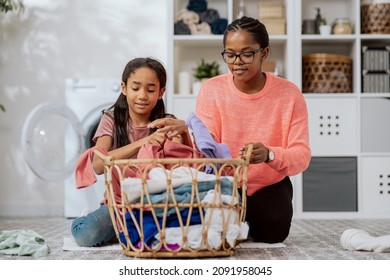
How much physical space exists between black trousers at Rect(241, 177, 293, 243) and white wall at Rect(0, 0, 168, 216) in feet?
6.15

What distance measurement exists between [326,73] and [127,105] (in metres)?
1.75

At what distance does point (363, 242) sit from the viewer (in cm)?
201

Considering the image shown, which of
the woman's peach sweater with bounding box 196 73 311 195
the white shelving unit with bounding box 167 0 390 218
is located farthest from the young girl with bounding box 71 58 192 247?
the white shelving unit with bounding box 167 0 390 218

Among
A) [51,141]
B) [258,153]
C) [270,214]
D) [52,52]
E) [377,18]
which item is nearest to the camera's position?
[258,153]

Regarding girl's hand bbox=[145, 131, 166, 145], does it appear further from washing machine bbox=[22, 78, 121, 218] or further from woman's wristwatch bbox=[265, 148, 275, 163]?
washing machine bbox=[22, 78, 121, 218]

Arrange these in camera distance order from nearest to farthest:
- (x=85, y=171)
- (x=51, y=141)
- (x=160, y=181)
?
(x=160, y=181) < (x=85, y=171) < (x=51, y=141)

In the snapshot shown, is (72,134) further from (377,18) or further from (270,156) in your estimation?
(270,156)

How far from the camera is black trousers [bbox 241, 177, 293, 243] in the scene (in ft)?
7.07

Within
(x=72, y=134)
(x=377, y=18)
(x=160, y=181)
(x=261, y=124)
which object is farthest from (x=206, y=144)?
(x=377, y=18)
